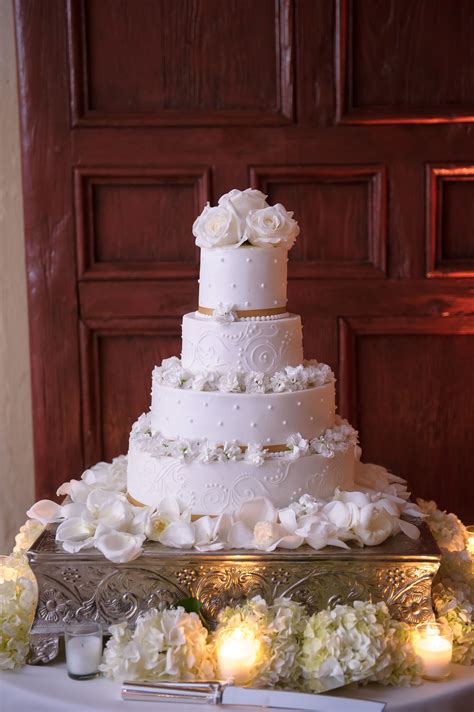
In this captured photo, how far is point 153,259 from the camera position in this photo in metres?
3.53

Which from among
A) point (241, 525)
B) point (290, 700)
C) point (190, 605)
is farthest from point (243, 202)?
point (290, 700)

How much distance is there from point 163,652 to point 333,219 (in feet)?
6.54

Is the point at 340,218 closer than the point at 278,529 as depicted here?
No

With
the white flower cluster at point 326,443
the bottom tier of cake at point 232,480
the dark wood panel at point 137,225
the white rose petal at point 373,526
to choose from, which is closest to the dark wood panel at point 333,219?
the dark wood panel at point 137,225

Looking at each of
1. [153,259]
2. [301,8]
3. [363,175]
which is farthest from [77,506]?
[301,8]

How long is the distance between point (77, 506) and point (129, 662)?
1.90ft

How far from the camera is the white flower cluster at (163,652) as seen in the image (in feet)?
6.77

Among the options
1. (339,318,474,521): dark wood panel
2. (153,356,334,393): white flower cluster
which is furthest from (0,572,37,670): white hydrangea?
(339,318,474,521): dark wood panel

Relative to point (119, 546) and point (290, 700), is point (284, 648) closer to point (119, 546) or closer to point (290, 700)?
point (290, 700)

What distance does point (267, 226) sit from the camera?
2.42 meters

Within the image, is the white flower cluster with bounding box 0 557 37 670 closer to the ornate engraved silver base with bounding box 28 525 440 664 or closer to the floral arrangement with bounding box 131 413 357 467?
the ornate engraved silver base with bounding box 28 525 440 664

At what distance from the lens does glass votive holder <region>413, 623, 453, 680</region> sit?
2127mm

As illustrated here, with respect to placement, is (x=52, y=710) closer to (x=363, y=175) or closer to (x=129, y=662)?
(x=129, y=662)

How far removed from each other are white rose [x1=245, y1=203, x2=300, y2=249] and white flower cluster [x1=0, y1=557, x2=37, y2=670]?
115cm
